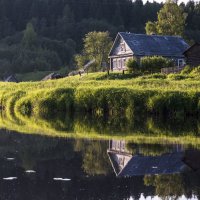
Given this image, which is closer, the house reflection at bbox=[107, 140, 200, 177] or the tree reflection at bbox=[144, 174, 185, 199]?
the tree reflection at bbox=[144, 174, 185, 199]

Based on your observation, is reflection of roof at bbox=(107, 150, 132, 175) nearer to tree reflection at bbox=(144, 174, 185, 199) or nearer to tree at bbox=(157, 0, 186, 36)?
tree reflection at bbox=(144, 174, 185, 199)

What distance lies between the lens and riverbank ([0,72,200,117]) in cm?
3256

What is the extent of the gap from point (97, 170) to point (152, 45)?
49522mm

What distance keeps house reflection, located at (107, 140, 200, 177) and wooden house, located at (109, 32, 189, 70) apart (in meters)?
43.6

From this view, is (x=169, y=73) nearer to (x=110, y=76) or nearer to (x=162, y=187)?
(x=110, y=76)

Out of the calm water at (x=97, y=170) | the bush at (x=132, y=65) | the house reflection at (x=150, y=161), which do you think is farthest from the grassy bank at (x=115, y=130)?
the bush at (x=132, y=65)

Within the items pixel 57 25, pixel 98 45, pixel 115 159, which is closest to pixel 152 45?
pixel 98 45

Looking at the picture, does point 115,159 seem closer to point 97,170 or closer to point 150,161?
point 150,161

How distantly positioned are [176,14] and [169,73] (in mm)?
29425

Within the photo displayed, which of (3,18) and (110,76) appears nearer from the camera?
(110,76)

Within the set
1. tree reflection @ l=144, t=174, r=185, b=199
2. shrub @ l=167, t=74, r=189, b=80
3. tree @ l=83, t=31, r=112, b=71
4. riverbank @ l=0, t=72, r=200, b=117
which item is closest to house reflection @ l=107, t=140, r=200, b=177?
tree reflection @ l=144, t=174, r=185, b=199

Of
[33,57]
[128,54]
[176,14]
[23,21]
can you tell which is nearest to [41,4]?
[23,21]

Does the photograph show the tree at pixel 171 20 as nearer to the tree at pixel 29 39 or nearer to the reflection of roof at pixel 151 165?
the tree at pixel 29 39

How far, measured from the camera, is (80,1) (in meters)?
163
